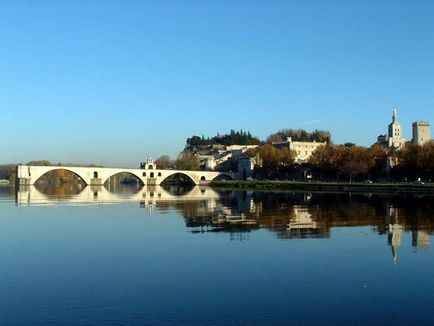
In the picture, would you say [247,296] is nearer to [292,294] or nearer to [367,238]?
[292,294]

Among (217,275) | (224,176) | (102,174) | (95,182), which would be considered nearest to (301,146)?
(224,176)

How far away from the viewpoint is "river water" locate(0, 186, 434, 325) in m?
10.4

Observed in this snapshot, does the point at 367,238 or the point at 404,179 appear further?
the point at 404,179

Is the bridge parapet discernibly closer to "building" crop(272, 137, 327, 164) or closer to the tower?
"building" crop(272, 137, 327, 164)

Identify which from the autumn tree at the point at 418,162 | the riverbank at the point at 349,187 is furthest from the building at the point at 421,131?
the riverbank at the point at 349,187

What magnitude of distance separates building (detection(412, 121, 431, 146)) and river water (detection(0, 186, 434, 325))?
108026 millimetres

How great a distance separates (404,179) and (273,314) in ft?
248

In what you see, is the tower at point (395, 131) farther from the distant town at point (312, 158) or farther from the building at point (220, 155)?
the building at point (220, 155)

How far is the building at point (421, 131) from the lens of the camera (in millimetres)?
125637

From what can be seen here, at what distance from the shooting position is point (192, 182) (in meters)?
127

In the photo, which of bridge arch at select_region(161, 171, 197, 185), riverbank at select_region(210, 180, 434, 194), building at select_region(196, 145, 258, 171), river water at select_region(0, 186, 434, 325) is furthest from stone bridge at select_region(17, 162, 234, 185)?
river water at select_region(0, 186, 434, 325)

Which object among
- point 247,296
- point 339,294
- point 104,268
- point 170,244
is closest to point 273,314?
point 247,296

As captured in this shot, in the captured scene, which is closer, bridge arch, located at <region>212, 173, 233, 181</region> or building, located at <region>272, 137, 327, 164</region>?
bridge arch, located at <region>212, 173, 233, 181</region>

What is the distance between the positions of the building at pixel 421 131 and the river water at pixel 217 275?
108026 millimetres
